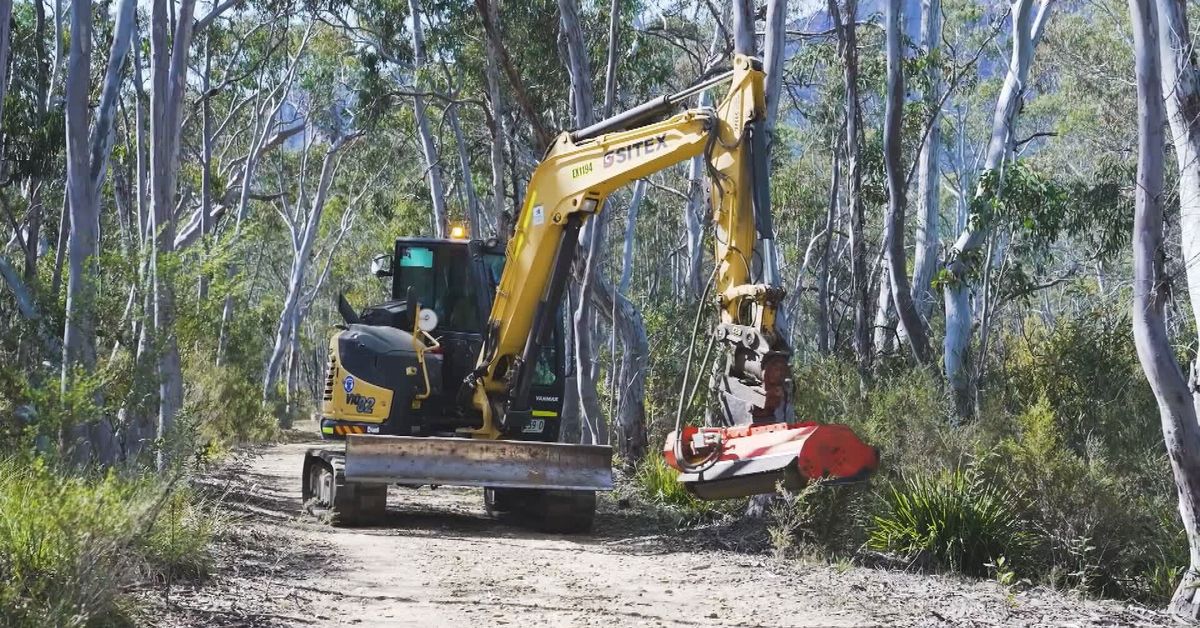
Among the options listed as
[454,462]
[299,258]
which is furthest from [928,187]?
A: [299,258]

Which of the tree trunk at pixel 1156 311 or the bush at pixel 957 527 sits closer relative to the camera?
the tree trunk at pixel 1156 311

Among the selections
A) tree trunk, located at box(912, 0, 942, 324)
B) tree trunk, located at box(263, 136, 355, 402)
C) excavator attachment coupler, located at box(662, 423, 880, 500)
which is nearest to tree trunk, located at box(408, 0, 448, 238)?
tree trunk, located at box(263, 136, 355, 402)

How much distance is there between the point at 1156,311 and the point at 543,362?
628cm

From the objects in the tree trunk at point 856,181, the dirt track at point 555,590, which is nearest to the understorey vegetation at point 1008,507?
the dirt track at point 555,590

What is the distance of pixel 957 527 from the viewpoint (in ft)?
31.6

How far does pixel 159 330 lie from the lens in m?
10.8

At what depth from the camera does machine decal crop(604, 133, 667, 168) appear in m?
10.5

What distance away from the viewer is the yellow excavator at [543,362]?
8.42m

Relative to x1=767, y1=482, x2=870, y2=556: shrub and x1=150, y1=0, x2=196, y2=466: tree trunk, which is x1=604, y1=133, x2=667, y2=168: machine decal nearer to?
x1=767, y1=482, x2=870, y2=556: shrub

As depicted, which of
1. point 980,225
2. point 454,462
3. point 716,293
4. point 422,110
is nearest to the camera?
point 716,293

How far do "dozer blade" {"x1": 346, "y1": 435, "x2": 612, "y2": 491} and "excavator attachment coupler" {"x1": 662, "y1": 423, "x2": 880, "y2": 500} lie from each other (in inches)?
126

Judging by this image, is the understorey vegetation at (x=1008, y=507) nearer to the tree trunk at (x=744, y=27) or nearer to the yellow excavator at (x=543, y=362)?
the yellow excavator at (x=543, y=362)

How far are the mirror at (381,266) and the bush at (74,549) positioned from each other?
20.8ft

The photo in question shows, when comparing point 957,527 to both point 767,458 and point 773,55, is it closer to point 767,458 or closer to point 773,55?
point 767,458
